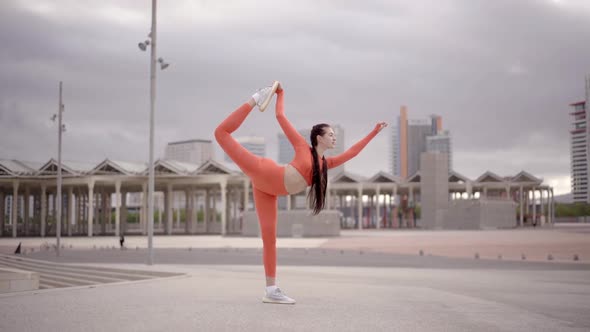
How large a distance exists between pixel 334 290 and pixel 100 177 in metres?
45.9

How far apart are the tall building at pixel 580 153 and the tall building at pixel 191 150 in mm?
78517

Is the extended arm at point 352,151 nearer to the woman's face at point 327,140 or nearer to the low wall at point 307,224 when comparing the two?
the woman's face at point 327,140

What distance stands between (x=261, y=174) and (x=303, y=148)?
2.10 ft

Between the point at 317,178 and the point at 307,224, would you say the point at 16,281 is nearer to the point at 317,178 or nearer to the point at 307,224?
the point at 317,178

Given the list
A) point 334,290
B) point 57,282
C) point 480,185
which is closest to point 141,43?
point 57,282

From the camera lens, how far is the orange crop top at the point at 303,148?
278 inches

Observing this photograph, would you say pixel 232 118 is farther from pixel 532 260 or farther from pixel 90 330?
pixel 532 260

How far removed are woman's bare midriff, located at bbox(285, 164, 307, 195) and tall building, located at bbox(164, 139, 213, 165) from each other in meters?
98.3

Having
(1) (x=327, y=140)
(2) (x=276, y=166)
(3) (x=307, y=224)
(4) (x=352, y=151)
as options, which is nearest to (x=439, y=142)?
(3) (x=307, y=224)

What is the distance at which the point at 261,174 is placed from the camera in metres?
7.02

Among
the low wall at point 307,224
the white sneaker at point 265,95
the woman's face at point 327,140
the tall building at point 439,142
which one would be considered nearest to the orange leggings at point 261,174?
the white sneaker at point 265,95

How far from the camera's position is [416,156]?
189750mm

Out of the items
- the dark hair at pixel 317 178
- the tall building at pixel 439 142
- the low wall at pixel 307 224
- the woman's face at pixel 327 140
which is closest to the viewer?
the dark hair at pixel 317 178

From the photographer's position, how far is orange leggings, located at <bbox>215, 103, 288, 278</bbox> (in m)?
7.02
